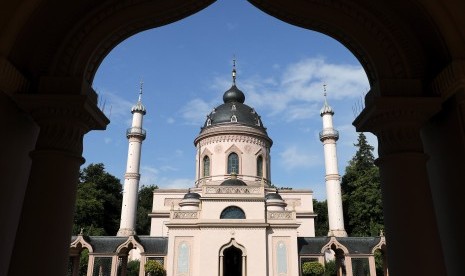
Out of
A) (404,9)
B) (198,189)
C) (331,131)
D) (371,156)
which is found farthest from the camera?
(371,156)

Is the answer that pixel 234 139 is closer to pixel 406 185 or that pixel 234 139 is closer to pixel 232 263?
pixel 232 263

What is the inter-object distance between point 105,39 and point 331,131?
1329 inches

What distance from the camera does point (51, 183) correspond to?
15.2 feet

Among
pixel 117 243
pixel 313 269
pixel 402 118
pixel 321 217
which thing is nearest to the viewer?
pixel 402 118

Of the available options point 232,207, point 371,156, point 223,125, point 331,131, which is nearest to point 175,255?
point 232,207

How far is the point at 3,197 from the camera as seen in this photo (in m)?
4.59

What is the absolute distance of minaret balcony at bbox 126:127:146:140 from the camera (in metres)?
36.8

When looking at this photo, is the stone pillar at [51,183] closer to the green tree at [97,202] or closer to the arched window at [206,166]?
the arched window at [206,166]

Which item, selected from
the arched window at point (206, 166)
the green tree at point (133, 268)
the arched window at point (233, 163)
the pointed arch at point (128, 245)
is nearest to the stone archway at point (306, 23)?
the pointed arch at point (128, 245)

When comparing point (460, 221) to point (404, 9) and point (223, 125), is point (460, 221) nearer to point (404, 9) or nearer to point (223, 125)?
point (404, 9)

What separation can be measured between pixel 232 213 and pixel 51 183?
22151 millimetres

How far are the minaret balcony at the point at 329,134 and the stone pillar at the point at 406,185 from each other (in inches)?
1274

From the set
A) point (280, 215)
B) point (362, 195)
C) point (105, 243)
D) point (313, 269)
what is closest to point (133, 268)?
point (105, 243)

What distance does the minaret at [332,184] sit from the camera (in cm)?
3525
